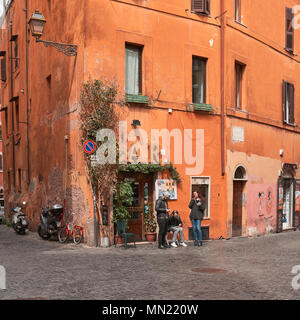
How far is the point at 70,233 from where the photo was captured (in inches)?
555

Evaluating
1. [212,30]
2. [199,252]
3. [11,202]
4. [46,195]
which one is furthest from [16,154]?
[199,252]

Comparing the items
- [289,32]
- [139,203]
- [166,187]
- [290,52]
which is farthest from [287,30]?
[139,203]

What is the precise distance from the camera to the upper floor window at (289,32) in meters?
21.1

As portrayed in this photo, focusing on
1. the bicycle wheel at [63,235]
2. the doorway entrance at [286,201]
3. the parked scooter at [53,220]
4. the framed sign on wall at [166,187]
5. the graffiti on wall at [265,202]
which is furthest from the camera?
the doorway entrance at [286,201]

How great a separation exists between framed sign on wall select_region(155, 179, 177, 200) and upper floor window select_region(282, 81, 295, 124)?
8.14 meters

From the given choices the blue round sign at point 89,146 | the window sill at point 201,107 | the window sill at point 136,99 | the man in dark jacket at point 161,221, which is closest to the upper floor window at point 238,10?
the window sill at point 201,107

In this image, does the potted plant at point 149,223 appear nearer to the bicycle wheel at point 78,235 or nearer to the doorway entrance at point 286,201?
the bicycle wheel at point 78,235

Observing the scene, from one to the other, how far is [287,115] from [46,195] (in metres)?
11.4

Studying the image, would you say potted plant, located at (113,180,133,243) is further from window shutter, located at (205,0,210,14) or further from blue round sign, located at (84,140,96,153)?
window shutter, located at (205,0,210,14)

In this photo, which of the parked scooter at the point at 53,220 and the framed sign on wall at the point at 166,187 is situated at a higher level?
the framed sign on wall at the point at 166,187

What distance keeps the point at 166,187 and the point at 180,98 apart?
2.99 meters

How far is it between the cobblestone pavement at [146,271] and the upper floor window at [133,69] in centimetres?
485

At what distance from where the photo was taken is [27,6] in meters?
19.9
